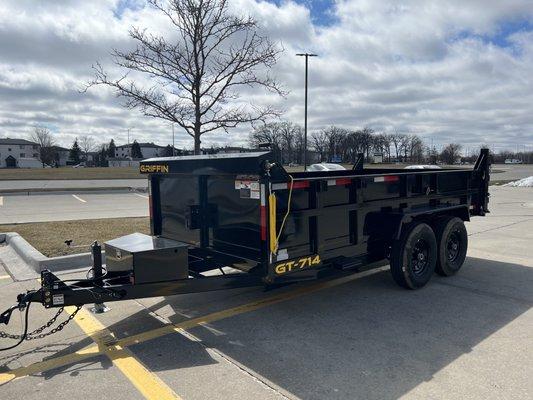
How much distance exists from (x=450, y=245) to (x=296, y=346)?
355 centimetres

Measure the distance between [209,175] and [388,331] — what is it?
7.97 ft

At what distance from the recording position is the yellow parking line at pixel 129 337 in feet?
12.4

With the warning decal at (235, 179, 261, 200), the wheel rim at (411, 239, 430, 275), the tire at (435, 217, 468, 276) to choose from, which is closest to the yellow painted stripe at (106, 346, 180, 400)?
the warning decal at (235, 179, 261, 200)

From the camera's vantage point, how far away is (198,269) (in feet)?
17.4

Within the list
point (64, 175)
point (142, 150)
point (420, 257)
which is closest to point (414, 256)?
point (420, 257)

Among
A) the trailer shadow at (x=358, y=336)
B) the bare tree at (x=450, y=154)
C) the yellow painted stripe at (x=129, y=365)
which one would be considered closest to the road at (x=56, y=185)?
the yellow painted stripe at (x=129, y=365)

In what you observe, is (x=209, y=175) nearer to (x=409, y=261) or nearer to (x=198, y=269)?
(x=198, y=269)

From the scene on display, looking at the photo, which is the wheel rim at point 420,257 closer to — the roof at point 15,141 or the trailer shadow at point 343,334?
the trailer shadow at point 343,334

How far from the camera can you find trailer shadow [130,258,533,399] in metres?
3.58

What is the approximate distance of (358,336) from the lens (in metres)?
4.39

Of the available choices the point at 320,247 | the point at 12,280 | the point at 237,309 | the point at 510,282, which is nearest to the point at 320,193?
the point at 320,247

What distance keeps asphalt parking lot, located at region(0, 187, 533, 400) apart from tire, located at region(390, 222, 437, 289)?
19 centimetres

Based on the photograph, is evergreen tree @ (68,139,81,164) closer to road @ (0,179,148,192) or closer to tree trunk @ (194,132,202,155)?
road @ (0,179,148,192)

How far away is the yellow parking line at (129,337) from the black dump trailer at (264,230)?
1.54 ft
